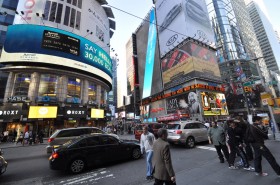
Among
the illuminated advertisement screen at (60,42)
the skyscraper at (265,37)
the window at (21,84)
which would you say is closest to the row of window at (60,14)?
the illuminated advertisement screen at (60,42)

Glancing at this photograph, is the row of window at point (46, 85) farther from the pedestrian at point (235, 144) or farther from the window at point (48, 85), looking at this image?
the pedestrian at point (235, 144)

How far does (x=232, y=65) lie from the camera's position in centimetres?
6069

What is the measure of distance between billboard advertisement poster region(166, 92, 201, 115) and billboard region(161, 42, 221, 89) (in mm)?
4033

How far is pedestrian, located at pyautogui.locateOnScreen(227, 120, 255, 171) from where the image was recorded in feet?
18.2

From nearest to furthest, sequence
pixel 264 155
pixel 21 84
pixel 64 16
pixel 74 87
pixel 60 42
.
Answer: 1. pixel 264 155
2. pixel 21 84
3. pixel 60 42
4. pixel 74 87
5. pixel 64 16

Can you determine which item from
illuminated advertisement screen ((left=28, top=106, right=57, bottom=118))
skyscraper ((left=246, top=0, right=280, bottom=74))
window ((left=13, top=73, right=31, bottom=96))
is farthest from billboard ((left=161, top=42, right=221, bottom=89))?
skyscraper ((left=246, top=0, right=280, bottom=74))

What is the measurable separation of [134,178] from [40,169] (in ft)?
16.8

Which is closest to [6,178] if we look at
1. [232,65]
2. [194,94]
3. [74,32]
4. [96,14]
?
[194,94]

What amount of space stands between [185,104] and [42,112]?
29753 millimetres

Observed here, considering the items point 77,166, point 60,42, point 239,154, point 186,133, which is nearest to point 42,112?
point 60,42

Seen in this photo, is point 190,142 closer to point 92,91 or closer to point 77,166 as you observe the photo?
point 77,166

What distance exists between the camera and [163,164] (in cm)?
293

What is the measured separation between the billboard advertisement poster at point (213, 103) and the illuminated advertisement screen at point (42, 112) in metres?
30.1

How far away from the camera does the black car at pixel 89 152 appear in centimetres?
595
